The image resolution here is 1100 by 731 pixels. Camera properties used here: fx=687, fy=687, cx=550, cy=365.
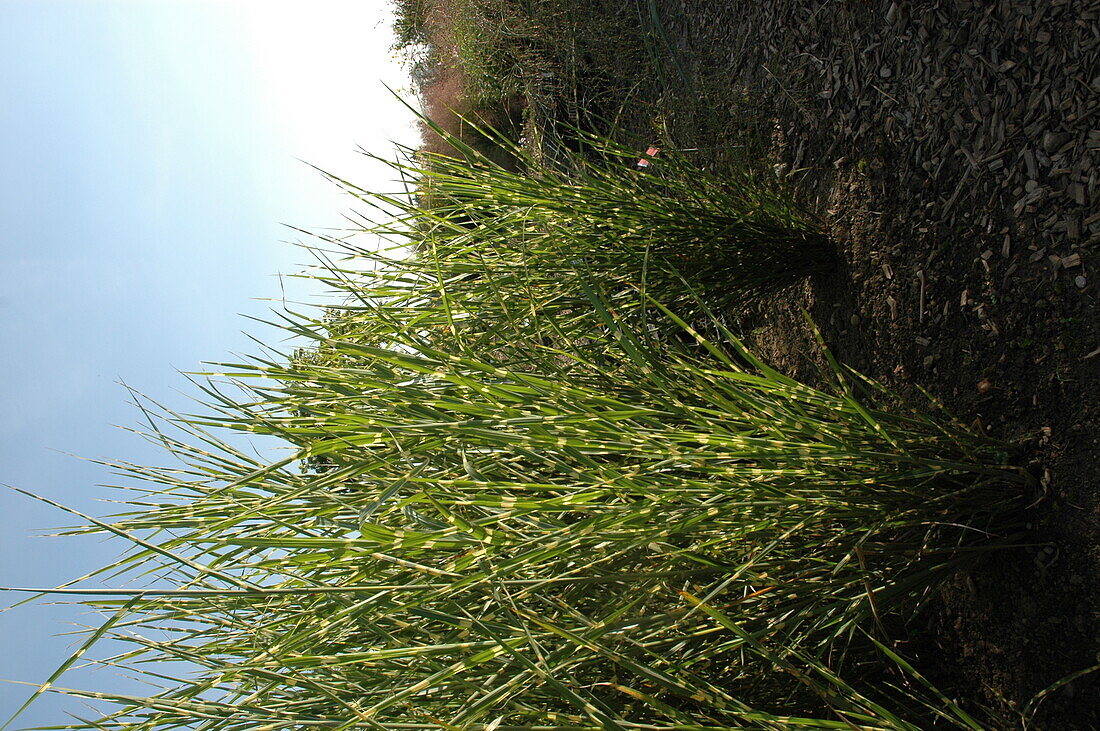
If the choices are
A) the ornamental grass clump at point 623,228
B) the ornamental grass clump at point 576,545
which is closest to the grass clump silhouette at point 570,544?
the ornamental grass clump at point 576,545

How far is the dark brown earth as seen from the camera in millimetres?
958

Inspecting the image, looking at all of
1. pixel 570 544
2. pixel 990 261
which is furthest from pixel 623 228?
pixel 570 544

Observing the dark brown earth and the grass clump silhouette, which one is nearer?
the grass clump silhouette

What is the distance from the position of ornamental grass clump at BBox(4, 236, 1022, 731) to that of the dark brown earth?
10 centimetres

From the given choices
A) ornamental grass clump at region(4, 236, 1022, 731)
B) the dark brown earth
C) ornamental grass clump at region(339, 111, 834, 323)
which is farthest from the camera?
ornamental grass clump at region(339, 111, 834, 323)

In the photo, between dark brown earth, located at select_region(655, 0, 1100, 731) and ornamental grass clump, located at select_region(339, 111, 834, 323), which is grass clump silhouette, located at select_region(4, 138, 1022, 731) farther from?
ornamental grass clump, located at select_region(339, 111, 834, 323)

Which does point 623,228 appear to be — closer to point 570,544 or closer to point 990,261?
point 990,261

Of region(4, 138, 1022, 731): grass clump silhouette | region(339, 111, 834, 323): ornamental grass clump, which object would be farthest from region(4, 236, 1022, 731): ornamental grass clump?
region(339, 111, 834, 323): ornamental grass clump

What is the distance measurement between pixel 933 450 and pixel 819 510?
0.25 meters

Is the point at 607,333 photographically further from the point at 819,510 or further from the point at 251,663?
the point at 251,663

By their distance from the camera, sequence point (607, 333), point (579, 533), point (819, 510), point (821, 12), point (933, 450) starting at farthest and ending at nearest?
point (821, 12) → point (607, 333) → point (933, 450) → point (819, 510) → point (579, 533)

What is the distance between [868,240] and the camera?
1.34 m

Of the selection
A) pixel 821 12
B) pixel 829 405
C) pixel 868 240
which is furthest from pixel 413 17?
pixel 829 405

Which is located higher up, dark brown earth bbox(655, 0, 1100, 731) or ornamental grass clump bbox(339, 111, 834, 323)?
ornamental grass clump bbox(339, 111, 834, 323)
